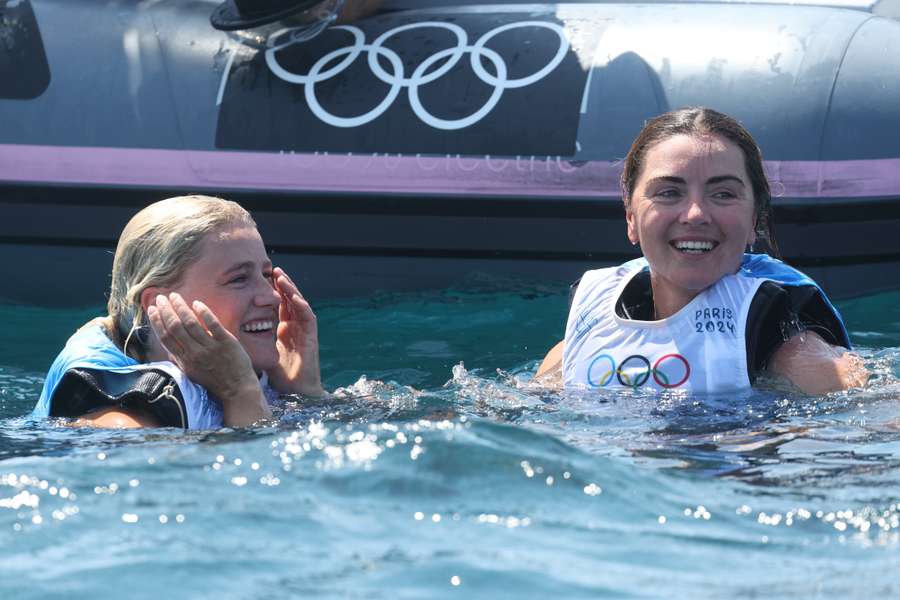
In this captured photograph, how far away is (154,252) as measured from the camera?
153 inches

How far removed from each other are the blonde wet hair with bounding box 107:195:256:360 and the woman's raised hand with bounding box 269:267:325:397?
1.23 ft

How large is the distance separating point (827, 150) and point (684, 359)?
7.43 ft

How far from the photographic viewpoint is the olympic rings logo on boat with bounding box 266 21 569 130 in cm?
636

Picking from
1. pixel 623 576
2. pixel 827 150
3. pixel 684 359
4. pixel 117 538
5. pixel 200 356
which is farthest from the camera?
pixel 827 150

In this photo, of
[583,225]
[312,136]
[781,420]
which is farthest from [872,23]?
[781,420]

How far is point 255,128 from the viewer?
6.48 m

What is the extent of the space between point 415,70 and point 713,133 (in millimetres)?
2534

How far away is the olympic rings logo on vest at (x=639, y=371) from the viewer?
426cm

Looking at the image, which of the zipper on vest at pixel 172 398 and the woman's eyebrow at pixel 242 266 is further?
the woman's eyebrow at pixel 242 266

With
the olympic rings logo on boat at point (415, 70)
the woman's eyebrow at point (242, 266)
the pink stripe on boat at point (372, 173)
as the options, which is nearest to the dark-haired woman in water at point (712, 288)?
the woman's eyebrow at point (242, 266)

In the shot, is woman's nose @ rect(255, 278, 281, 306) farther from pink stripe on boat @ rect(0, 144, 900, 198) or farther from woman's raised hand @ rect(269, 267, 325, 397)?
pink stripe on boat @ rect(0, 144, 900, 198)

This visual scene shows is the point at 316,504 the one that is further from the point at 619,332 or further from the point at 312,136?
the point at 312,136

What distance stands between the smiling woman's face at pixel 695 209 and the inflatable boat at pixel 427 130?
201cm

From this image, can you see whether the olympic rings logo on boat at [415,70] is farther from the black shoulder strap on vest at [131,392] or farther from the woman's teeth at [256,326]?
Result: the black shoulder strap on vest at [131,392]
